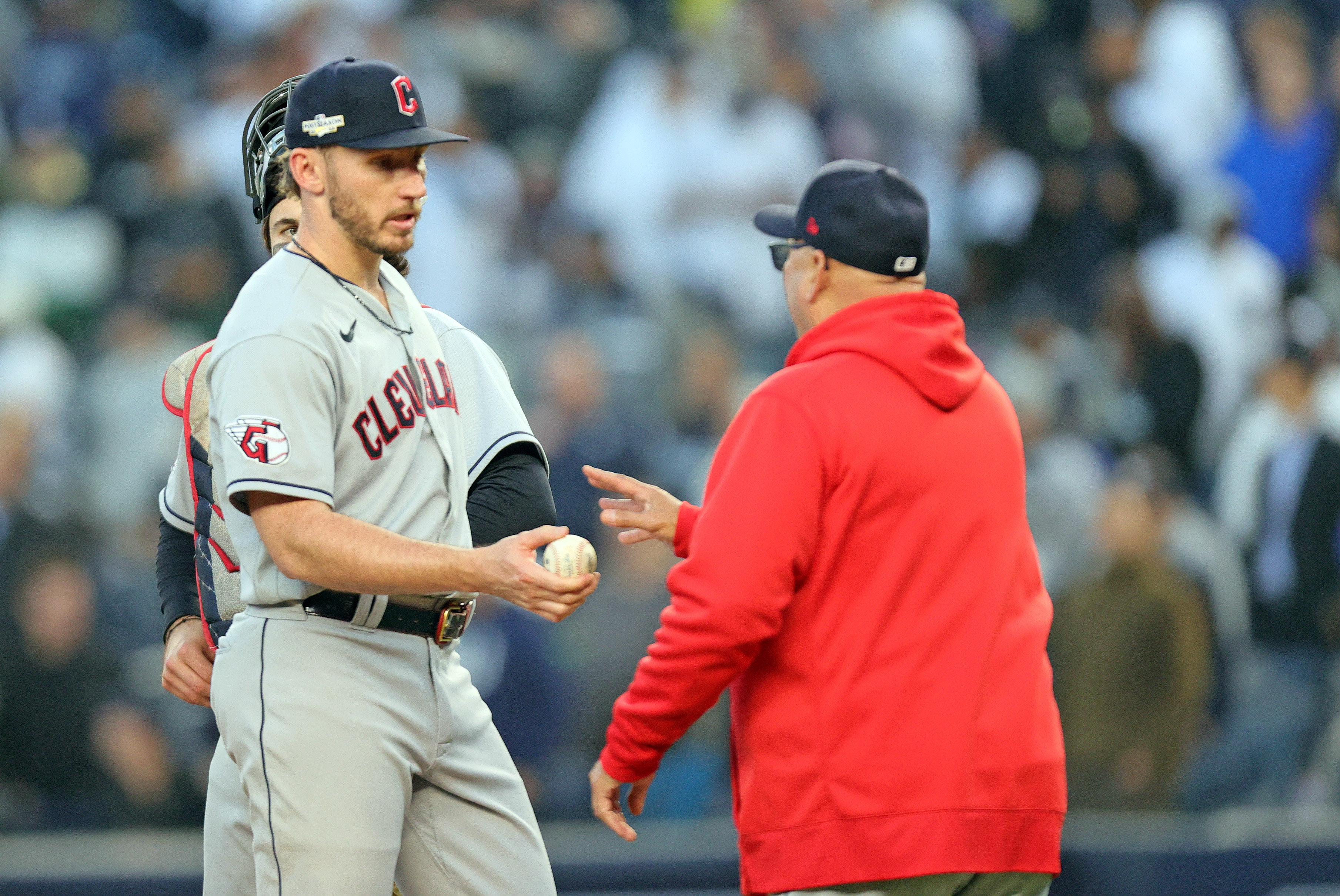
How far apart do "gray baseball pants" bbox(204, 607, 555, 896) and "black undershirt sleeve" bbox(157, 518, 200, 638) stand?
353 mm

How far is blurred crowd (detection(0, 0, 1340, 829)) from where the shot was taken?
22.7ft

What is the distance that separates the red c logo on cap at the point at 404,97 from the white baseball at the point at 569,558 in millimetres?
766

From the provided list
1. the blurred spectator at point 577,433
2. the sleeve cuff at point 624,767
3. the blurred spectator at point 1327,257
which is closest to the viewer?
the sleeve cuff at point 624,767

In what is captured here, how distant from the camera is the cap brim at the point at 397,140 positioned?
104 inches

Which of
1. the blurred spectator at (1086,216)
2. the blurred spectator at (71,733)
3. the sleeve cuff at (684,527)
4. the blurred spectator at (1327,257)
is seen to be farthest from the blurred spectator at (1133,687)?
the sleeve cuff at (684,527)

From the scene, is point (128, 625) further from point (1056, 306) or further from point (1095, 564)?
point (1056, 306)

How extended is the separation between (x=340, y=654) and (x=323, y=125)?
2.86ft

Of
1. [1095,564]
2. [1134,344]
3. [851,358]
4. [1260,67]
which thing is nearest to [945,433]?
[851,358]

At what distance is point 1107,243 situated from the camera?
9.00 m

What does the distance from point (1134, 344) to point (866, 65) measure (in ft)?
7.11

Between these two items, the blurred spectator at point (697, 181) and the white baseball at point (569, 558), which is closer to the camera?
the white baseball at point (569, 558)

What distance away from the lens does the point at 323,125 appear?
264 centimetres

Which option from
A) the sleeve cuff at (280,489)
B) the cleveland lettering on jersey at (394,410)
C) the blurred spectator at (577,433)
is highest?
the cleveland lettering on jersey at (394,410)

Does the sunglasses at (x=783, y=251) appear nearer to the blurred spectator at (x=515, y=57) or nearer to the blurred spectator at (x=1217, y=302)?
the blurred spectator at (x=1217, y=302)
